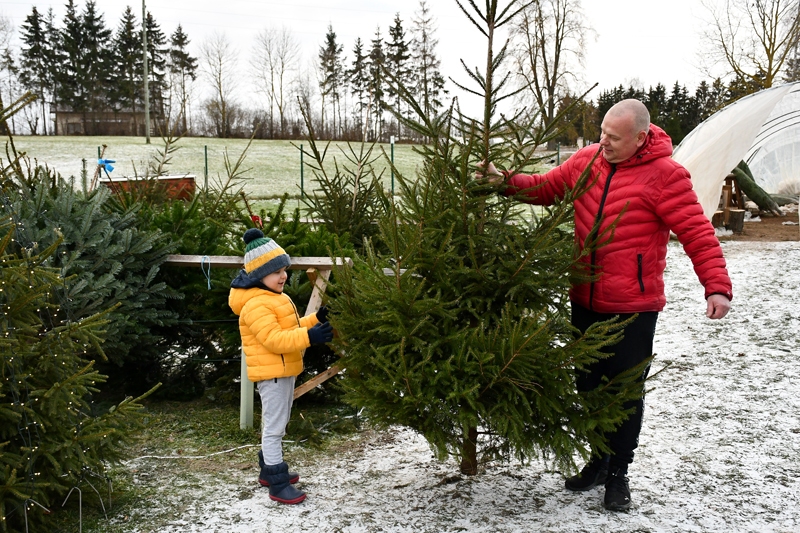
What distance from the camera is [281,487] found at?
3723 millimetres

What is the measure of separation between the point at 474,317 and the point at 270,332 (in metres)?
1.11

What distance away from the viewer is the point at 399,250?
3.31m

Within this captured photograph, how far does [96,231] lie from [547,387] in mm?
3523

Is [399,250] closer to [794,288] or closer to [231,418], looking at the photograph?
[231,418]

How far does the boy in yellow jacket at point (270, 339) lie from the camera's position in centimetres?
369

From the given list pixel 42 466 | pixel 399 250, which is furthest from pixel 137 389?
pixel 399 250

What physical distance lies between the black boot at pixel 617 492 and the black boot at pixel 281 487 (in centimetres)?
167

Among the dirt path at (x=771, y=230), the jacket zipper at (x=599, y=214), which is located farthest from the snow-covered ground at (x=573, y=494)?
the dirt path at (x=771, y=230)

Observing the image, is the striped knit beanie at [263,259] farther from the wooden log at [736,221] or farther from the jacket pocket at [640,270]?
the wooden log at [736,221]

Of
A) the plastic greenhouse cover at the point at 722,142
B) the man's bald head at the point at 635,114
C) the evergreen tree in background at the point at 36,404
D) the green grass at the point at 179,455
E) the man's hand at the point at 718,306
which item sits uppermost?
the plastic greenhouse cover at the point at 722,142

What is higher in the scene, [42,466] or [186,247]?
[186,247]

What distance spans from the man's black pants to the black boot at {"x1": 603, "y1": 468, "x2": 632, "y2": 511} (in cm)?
5

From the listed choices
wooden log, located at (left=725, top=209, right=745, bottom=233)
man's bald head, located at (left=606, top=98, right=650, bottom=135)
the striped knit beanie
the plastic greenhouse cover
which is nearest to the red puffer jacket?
man's bald head, located at (left=606, top=98, right=650, bottom=135)

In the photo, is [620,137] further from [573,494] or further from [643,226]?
[573,494]
